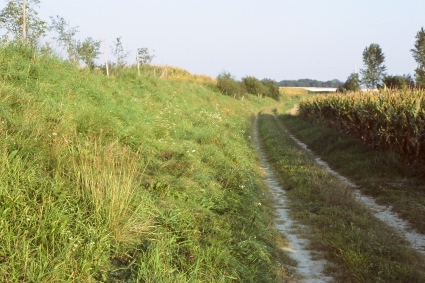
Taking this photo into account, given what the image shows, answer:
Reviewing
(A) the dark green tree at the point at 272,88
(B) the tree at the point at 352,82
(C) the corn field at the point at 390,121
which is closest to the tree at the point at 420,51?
(B) the tree at the point at 352,82

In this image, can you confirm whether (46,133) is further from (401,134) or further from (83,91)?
(401,134)

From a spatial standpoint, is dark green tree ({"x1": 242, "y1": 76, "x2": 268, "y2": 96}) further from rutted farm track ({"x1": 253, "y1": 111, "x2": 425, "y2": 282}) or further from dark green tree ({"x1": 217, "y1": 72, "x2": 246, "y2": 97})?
rutted farm track ({"x1": 253, "y1": 111, "x2": 425, "y2": 282})

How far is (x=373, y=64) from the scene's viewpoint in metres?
45.0

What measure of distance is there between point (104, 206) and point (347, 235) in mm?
3647

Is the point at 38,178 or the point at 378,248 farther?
the point at 378,248

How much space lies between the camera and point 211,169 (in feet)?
26.7

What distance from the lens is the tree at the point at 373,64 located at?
4441 cm

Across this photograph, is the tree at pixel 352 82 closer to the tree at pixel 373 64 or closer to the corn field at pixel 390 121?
the tree at pixel 373 64

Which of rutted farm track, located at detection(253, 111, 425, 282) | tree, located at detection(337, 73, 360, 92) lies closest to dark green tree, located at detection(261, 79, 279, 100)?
tree, located at detection(337, 73, 360, 92)

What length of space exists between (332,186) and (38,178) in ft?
20.8

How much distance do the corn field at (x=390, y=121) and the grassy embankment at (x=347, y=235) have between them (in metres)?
2.67

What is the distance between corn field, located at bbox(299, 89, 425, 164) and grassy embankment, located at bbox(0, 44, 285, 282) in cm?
521

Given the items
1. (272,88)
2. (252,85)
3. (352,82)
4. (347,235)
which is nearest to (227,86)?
(352,82)

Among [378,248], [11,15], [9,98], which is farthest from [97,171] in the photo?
[11,15]
